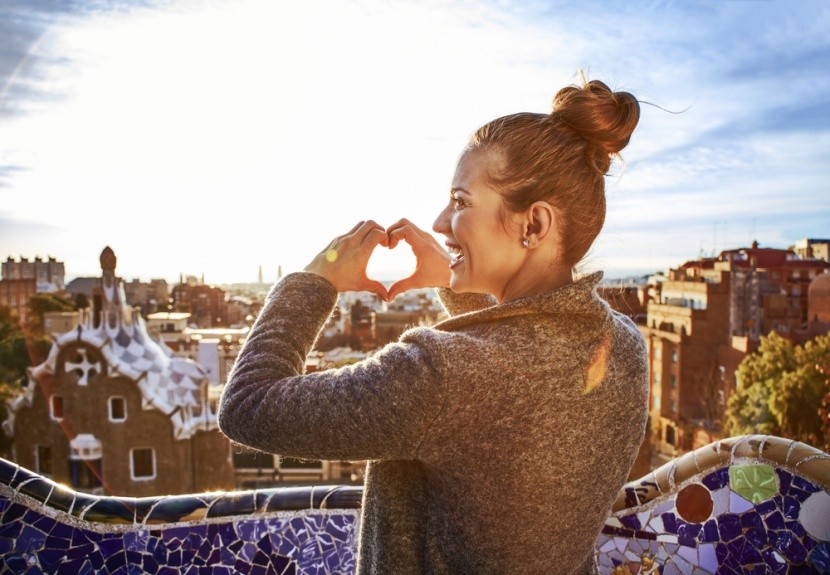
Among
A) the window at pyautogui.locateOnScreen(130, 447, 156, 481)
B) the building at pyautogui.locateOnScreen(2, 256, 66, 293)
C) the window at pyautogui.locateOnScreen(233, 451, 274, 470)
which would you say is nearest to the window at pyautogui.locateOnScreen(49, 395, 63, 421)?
the window at pyautogui.locateOnScreen(130, 447, 156, 481)

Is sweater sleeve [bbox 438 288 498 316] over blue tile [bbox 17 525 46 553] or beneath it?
over

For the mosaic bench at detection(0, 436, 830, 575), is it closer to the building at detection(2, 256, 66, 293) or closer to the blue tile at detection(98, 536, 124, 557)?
the blue tile at detection(98, 536, 124, 557)

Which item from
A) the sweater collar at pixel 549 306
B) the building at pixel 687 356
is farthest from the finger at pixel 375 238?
the building at pixel 687 356

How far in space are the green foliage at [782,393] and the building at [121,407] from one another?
6895 mm

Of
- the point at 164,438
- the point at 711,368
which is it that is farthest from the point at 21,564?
the point at 711,368

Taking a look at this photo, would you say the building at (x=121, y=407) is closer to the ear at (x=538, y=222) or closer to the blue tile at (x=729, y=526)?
the blue tile at (x=729, y=526)

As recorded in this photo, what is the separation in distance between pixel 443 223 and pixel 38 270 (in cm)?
2490

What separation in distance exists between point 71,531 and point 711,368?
1543 cm

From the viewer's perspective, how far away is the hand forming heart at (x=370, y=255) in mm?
1046

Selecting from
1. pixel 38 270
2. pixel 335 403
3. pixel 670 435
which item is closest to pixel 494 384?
pixel 335 403

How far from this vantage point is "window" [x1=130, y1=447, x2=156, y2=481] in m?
8.15

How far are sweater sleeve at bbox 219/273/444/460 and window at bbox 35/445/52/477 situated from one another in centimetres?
869

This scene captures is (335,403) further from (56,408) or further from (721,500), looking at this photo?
(56,408)

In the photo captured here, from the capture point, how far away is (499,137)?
94 centimetres
